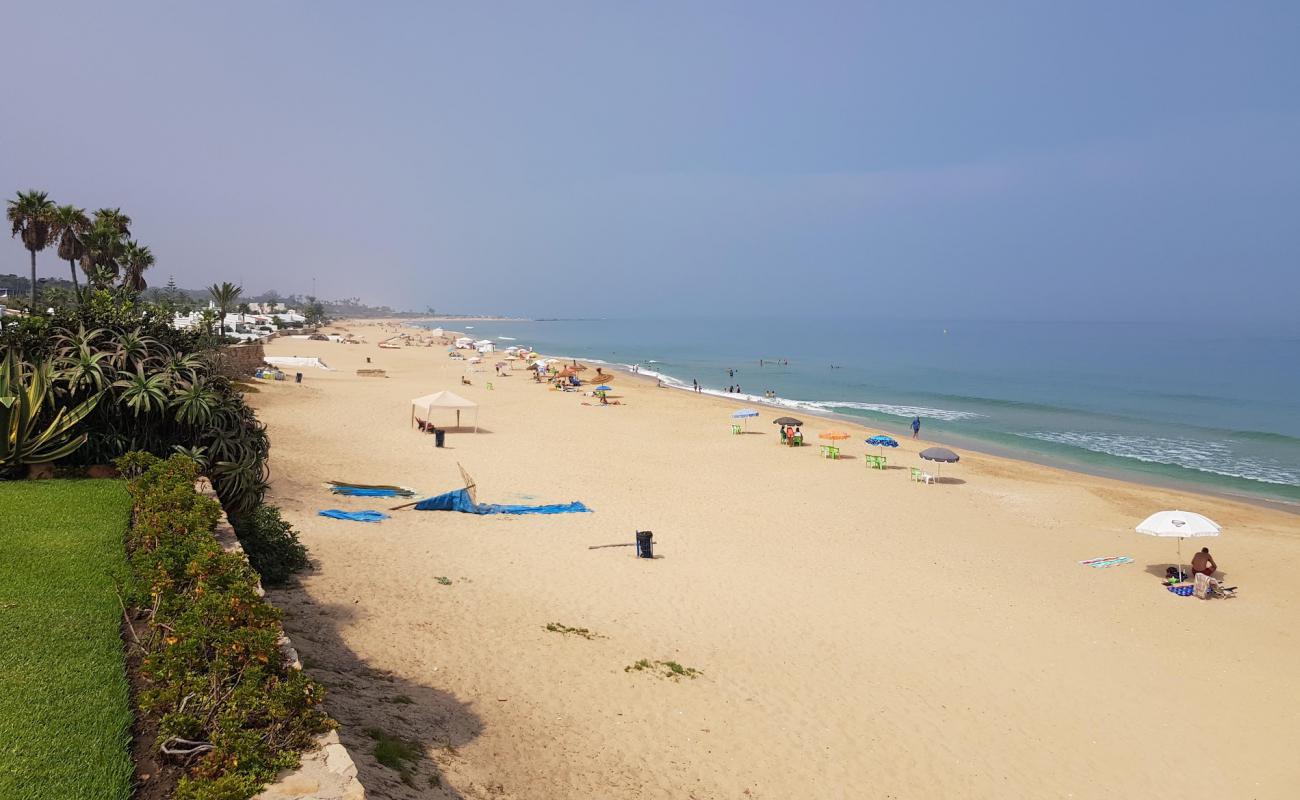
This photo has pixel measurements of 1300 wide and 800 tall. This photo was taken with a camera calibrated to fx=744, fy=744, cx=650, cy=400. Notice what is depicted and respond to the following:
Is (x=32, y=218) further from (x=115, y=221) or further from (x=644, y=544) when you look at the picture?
(x=644, y=544)

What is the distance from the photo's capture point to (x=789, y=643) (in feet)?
35.2

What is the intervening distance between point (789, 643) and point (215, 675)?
7915mm

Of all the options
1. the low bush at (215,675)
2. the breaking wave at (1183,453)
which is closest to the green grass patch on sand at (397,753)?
the low bush at (215,675)

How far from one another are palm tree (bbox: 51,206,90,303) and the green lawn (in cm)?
4069

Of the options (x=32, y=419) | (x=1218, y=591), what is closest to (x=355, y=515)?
(x=32, y=419)

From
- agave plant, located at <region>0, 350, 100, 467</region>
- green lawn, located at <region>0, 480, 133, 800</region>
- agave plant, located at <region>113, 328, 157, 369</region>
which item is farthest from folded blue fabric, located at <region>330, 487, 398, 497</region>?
green lawn, located at <region>0, 480, 133, 800</region>

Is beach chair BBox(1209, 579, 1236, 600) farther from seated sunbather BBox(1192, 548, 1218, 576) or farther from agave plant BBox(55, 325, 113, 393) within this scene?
agave plant BBox(55, 325, 113, 393)

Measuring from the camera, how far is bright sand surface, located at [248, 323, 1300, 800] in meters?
7.35

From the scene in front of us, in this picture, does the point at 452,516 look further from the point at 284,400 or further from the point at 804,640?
the point at 284,400

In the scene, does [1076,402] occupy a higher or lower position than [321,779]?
lower

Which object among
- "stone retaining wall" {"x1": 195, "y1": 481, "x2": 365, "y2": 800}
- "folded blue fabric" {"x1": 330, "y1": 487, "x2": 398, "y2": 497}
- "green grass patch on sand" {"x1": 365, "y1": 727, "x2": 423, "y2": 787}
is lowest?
"folded blue fabric" {"x1": 330, "y1": 487, "x2": 398, "y2": 497}

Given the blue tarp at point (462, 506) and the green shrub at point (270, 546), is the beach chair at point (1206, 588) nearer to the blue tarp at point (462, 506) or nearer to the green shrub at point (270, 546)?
the blue tarp at point (462, 506)

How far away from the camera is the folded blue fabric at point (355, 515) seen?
49.1 feet

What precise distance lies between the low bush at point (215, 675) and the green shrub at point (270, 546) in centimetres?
289
